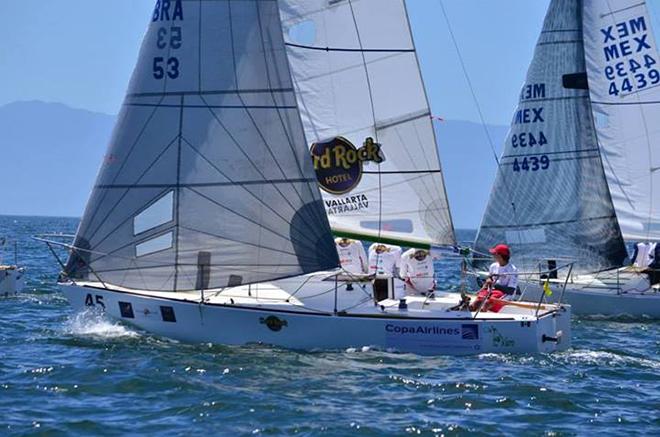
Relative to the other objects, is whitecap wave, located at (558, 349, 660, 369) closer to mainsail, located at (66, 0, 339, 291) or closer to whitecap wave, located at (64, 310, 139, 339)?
mainsail, located at (66, 0, 339, 291)

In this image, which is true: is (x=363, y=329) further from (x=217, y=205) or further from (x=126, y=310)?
(x=126, y=310)

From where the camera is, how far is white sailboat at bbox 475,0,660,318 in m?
27.8

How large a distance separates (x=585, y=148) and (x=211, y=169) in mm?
13268

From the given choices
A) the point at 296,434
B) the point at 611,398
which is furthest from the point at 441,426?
the point at 611,398

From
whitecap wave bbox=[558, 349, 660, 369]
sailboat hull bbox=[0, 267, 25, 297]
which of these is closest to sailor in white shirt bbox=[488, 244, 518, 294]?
whitecap wave bbox=[558, 349, 660, 369]

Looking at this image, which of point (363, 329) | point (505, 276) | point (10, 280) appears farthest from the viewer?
point (10, 280)

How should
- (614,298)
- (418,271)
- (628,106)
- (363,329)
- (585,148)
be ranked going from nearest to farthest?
(363,329), (418,271), (614,298), (628,106), (585,148)

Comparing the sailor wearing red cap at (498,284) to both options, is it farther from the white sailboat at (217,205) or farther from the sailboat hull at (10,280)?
the sailboat hull at (10,280)

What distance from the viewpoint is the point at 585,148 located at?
2825 cm

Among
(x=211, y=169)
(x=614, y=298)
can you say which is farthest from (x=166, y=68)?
(x=614, y=298)

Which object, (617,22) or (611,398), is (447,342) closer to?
(611,398)

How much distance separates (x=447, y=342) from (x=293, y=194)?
3.12 metres

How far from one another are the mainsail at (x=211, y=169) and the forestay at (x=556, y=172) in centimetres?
1184

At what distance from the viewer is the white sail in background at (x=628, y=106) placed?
2778 centimetres
